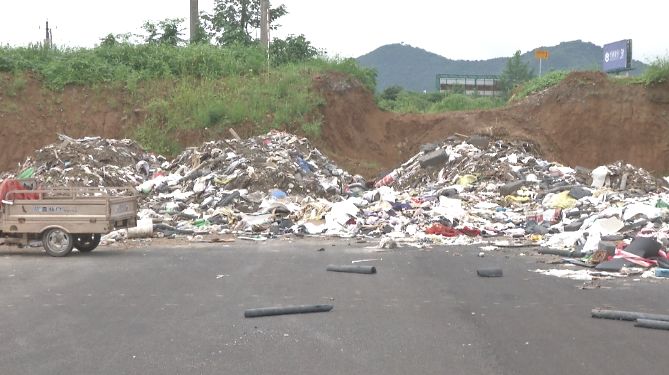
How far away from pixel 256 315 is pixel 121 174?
15297mm

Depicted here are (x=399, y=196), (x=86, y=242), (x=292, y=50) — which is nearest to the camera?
(x=86, y=242)

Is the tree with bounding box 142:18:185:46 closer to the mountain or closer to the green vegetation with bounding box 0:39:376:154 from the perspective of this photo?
the green vegetation with bounding box 0:39:376:154

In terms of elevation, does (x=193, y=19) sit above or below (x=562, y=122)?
above

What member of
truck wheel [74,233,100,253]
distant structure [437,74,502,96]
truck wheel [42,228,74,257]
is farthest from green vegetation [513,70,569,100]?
distant structure [437,74,502,96]

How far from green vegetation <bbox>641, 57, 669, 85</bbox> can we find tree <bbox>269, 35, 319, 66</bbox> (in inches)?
595

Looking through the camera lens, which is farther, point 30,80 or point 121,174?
point 30,80

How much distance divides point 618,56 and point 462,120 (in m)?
14.0

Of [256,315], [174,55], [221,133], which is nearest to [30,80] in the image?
[174,55]

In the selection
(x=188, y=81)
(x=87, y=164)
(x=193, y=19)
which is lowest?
(x=87, y=164)

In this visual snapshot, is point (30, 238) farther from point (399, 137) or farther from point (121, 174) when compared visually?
point (399, 137)

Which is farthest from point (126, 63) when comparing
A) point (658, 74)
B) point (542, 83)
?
point (658, 74)

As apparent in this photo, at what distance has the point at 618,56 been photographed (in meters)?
38.8

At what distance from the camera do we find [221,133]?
2744 centimetres

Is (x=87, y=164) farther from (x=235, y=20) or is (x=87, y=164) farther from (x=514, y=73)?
(x=514, y=73)
